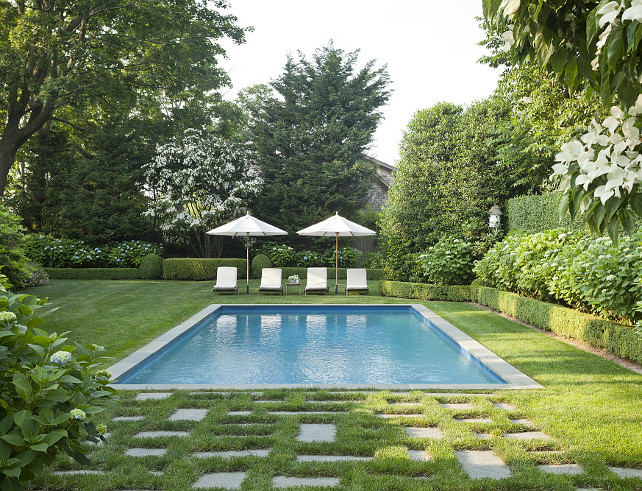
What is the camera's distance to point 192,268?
682 inches

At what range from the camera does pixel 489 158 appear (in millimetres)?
12766

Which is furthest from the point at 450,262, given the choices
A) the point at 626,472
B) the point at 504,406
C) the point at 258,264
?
the point at 626,472

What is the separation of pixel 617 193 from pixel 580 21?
73 cm

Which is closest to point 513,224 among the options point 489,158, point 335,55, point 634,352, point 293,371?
point 489,158

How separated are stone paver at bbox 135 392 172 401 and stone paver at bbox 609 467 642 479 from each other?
3782mm

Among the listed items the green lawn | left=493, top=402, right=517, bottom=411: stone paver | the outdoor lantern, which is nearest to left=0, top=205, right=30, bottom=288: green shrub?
the green lawn

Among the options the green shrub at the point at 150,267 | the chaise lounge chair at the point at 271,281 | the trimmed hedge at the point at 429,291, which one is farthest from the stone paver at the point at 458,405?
the green shrub at the point at 150,267

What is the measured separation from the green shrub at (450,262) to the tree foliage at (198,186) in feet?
30.7

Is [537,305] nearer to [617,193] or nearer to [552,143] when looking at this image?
[552,143]

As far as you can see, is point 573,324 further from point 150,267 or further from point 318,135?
point 318,135

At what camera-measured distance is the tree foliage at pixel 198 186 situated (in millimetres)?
18688

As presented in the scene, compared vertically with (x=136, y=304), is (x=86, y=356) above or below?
above

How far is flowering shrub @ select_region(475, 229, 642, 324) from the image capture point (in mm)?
5902

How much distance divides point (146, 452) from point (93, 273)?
51.2 feet
